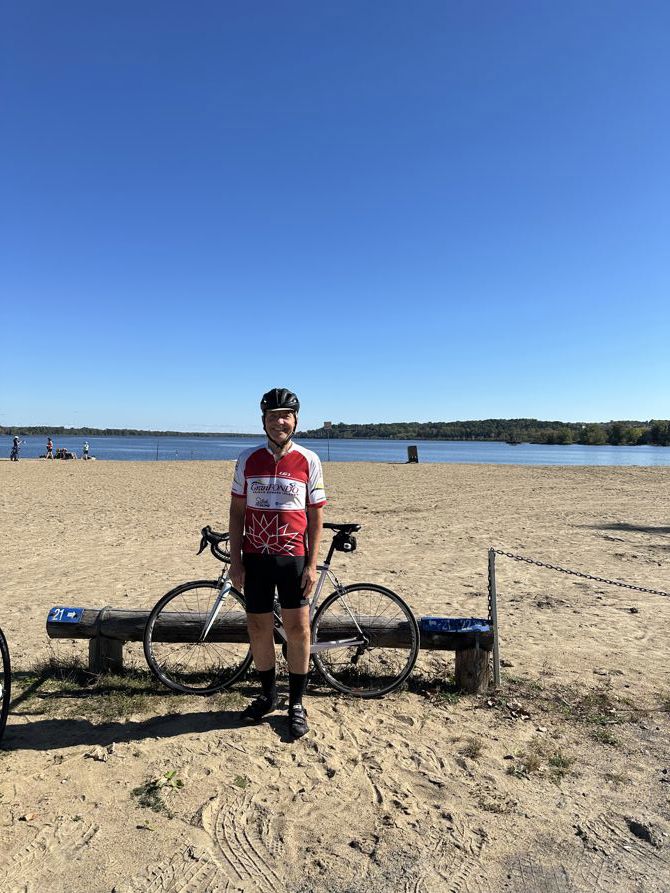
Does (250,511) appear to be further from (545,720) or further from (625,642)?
(625,642)

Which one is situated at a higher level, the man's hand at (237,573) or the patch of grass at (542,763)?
the man's hand at (237,573)

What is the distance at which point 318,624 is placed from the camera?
4203mm

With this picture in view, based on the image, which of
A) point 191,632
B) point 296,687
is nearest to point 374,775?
point 296,687

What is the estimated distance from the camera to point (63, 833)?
2650 mm

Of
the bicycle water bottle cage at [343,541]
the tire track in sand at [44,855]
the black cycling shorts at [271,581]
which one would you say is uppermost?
the bicycle water bottle cage at [343,541]

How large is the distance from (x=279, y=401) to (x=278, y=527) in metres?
0.81

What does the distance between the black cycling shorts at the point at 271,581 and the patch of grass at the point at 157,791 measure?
0.99m

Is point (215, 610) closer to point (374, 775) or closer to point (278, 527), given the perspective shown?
point (278, 527)

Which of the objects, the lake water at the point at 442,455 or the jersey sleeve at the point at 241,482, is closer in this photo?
the jersey sleeve at the point at 241,482

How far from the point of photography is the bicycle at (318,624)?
4148mm

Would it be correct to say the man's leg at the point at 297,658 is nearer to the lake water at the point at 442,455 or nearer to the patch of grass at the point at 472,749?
the patch of grass at the point at 472,749

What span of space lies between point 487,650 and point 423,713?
70cm

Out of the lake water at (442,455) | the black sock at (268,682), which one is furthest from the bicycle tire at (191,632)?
the lake water at (442,455)

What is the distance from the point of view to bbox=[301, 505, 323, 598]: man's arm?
353cm
